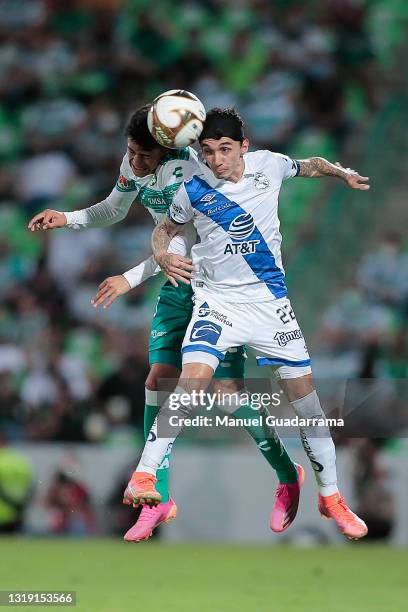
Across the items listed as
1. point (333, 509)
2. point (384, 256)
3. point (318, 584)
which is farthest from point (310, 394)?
point (384, 256)

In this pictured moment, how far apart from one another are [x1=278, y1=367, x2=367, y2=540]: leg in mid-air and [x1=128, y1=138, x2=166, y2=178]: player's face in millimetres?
1561

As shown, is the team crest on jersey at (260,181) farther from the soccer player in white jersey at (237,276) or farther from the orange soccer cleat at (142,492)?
the orange soccer cleat at (142,492)

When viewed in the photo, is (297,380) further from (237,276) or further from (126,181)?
(126,181)

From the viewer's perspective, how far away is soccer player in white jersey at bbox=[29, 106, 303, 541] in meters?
8.00

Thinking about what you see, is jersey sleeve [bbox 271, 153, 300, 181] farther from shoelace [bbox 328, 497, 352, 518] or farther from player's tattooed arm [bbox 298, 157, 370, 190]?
shoelace [bbox 328, 497, 352, 518]

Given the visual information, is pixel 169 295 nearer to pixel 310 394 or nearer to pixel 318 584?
pixel 310 394

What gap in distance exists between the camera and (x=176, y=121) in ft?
24.8

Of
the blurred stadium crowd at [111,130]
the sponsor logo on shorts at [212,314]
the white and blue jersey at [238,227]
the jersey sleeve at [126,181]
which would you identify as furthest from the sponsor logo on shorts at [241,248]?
the blurred stadium crowd at [111,130]

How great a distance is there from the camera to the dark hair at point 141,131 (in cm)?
782

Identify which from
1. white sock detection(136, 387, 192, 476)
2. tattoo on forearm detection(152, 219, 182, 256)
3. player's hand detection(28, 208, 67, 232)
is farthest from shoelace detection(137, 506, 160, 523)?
player's hand detection(28, 208, 67, 232)

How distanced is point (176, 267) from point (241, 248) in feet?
1.46

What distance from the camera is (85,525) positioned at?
45.9ft

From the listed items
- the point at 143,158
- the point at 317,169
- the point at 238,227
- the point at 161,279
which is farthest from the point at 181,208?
the point at 161,279

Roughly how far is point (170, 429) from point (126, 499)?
527mm
